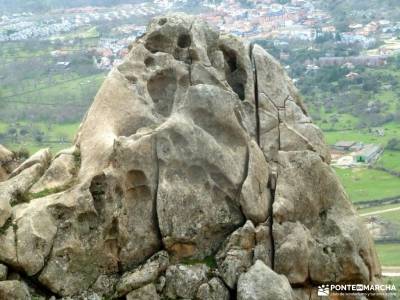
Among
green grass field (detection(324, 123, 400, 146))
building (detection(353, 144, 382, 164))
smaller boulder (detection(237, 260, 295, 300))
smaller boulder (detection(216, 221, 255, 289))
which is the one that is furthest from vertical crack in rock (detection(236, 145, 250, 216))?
green grass field (detection(324, 123, 400, 146))

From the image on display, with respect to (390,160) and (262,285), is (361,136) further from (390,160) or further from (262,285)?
(262,285)

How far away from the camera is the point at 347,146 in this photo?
96000 millimetres

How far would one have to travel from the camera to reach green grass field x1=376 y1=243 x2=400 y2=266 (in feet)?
181

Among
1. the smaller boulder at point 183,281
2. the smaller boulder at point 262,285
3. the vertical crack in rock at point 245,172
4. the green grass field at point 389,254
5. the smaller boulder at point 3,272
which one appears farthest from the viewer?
the green grass field at point 389,254

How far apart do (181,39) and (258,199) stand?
594cm

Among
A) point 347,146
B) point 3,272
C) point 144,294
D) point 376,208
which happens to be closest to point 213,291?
point 144,294

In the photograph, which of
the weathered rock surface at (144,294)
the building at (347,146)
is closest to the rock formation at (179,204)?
the weathered rock surface at (144,294)

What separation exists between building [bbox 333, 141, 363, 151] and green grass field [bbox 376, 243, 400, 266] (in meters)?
36.1

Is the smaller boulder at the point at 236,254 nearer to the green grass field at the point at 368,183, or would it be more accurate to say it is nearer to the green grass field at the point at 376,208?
the green grass field at the point at 376,208

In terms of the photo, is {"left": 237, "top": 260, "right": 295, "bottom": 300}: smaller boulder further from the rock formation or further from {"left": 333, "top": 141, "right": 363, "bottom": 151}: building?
{"left": 333, "top": 141, "right": 363, "bottom": 151}: building

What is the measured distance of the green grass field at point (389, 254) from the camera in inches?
2176

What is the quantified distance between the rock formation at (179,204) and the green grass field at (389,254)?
37.1 metres

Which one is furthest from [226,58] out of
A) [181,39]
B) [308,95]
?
[308,95]

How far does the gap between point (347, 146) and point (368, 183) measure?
13.9 meters
